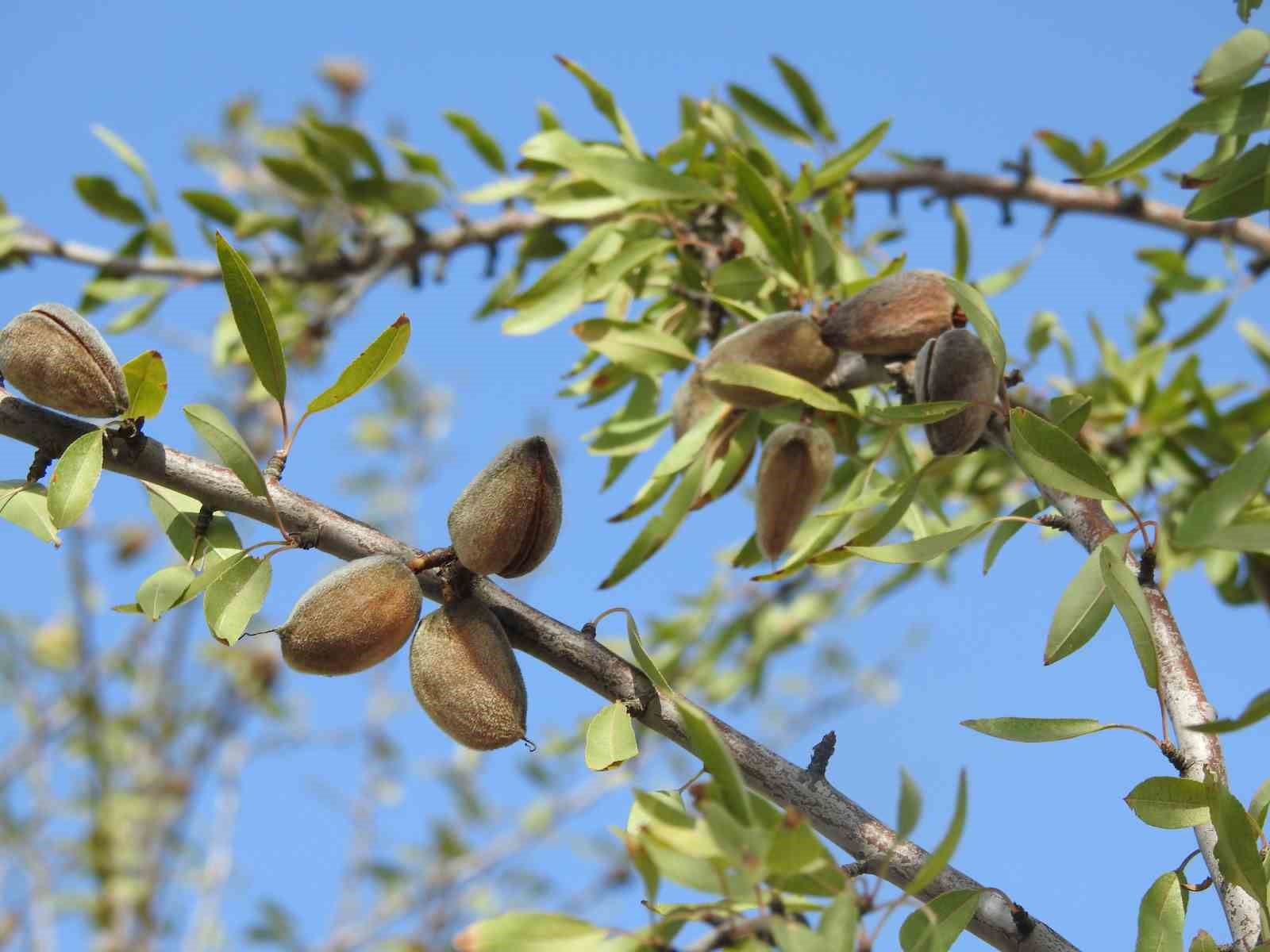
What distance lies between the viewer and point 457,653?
1171 millimetres

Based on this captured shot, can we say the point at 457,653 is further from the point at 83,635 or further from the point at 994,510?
the point at 83,635

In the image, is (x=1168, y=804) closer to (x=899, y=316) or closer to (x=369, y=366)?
(x=899, y=316)

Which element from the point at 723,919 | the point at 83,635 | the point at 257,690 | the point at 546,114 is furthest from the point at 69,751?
the point at 723,919

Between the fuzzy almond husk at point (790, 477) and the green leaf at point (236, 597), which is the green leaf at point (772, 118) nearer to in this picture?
the fuzzy almond husk at point (790, 477)

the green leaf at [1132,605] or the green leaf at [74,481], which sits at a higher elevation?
the green leaf at [1132,605]

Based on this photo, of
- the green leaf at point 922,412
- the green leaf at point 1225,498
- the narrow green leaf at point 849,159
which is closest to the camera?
the green leaf at point 1225,498

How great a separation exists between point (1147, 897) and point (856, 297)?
2.62 feet

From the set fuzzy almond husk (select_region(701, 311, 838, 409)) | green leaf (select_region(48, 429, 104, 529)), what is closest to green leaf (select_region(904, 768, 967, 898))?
fuzzy almond husk (select_region(701, 311, 838, 409))

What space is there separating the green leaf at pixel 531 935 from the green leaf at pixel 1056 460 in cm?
63

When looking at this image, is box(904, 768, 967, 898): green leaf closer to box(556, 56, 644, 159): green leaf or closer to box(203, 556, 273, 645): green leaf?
box(203, 556, 273, 645): green leaf

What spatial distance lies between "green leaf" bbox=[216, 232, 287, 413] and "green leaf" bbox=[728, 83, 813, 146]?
141 centimetres

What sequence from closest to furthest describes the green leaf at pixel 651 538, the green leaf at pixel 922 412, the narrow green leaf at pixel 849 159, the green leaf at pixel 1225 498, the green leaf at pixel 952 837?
the green leaf at pixel 952 837 < the green leaf at pixel 1225 498 < the green leaf at pixel 922 412 < the green leaf at pixel 651 538 < the narrow green leaf at pixel 849 159

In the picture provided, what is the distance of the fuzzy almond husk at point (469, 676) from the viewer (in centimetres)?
117

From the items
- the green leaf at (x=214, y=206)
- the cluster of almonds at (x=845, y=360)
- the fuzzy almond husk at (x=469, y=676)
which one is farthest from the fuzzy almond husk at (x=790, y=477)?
the green leaf at (x=214, y=206)
